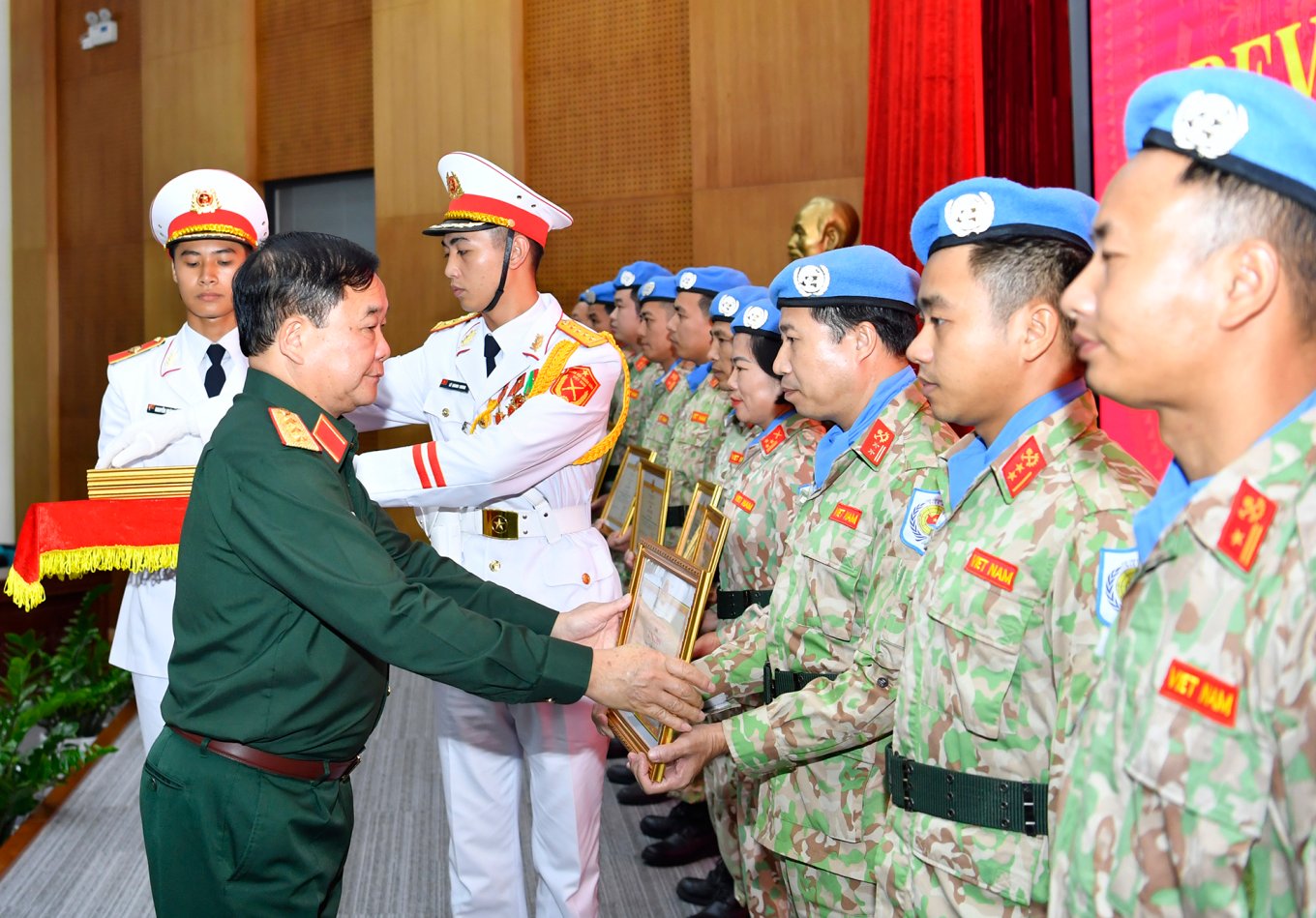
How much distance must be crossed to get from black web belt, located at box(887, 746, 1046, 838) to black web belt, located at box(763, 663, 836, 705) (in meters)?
0.44

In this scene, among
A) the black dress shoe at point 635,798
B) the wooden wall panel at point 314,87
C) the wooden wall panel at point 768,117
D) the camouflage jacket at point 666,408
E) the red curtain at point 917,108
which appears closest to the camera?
the red curtain at point 917,108

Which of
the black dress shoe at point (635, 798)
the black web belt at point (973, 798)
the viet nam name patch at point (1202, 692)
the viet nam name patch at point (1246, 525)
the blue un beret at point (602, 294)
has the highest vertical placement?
the blue un beret at point (602, 294)

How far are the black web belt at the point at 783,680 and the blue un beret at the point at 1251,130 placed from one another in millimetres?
1135

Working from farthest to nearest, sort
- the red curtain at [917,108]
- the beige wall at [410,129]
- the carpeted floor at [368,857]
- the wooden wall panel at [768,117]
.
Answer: the beige wall at [410,129]
the wooden wall panel at [768,117]
the red curtain at [917,108]
the carpeted floor at [368,857]

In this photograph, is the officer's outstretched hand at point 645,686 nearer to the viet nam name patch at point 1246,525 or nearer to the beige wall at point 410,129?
the viet nam name patch at point 1246,525

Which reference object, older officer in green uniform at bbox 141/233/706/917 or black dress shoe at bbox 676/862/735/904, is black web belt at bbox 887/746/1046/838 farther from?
black dress shoe at bbox 676/862/735/904

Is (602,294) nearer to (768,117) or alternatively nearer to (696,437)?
(768,117)

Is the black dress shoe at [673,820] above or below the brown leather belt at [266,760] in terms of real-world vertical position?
below

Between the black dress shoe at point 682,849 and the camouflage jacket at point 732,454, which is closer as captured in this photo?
the camouflage jacket at point 732,454

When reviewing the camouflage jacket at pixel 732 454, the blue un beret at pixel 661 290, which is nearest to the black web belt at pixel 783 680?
the camouflage jacket at pixel 732 454

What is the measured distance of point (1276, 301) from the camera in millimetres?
897

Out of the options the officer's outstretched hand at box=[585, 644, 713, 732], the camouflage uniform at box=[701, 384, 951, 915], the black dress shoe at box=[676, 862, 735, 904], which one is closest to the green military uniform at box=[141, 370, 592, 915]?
the officer's outstretched hand at box=[585, 644, 713, 732]

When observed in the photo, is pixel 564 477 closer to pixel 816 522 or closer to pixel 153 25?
pixel 816 522

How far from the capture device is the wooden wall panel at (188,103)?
8.32 metres
